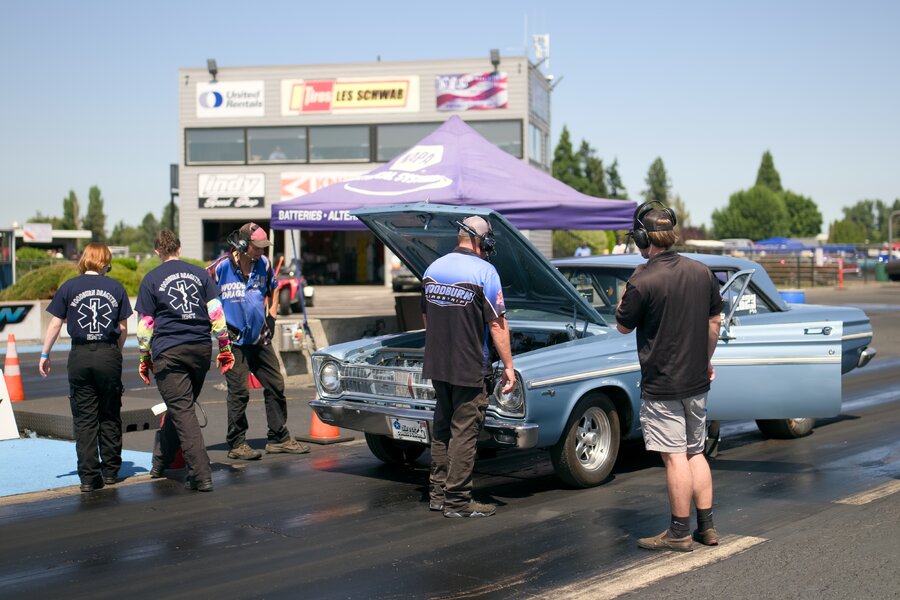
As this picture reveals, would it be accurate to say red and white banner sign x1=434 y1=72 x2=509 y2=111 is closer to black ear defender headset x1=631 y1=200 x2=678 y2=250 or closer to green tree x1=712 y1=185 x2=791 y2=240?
black ear defender headset x1=631 y1=200 x2=678 y2=250

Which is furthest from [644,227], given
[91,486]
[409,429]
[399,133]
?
[399,133]

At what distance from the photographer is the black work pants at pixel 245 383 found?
8.48 m

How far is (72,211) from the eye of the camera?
114125 millimetres

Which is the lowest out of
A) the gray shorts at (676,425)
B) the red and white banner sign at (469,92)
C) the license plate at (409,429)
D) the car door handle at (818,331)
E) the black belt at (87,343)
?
the license plate at (409,429)

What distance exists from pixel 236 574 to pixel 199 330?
2.53 meters

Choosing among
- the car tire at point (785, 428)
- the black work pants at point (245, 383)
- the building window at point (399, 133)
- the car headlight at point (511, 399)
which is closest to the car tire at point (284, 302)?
the building window at point (399, 133)

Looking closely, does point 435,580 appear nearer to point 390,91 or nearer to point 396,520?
point 396,520

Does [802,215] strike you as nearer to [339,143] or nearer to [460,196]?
[339,143]

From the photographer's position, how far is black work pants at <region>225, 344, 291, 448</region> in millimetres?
8484

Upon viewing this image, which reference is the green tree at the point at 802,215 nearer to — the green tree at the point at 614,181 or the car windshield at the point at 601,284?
the green tree at the point at 614,181

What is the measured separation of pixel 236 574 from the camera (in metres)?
5.29

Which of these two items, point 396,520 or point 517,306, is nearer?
point 396,520

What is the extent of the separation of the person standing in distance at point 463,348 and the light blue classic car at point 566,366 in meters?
0.29

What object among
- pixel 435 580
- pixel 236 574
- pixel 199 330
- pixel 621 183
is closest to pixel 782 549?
pixel 435 580
